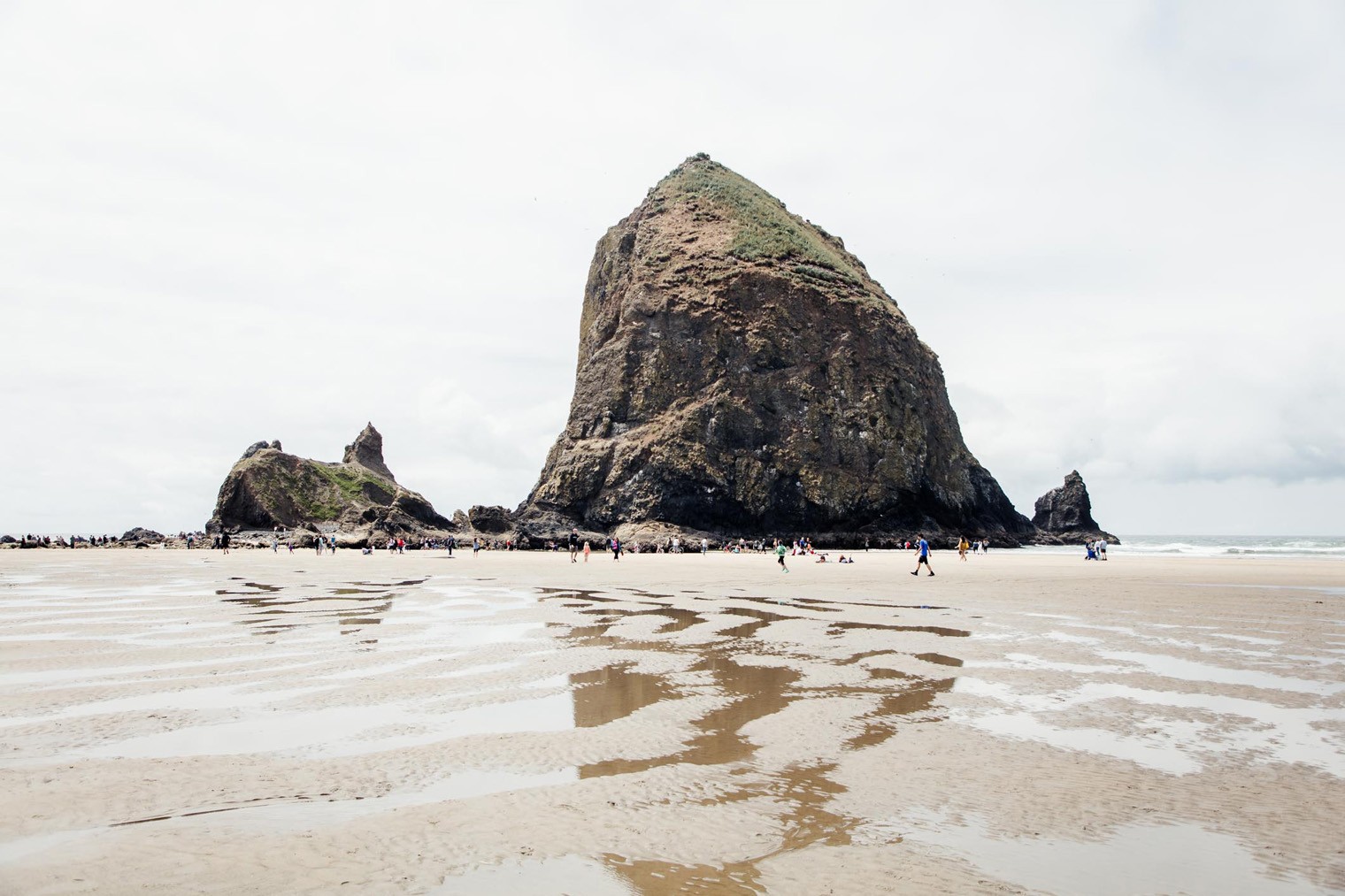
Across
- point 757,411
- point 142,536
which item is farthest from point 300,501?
point 757,411

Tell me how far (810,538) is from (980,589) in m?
51.7

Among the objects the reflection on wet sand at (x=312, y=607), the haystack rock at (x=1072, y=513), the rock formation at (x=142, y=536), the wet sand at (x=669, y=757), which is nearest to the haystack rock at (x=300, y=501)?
the rock formation at (x=142, y=536)

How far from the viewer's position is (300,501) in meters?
103

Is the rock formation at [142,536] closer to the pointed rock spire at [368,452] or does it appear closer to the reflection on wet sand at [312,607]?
the pointed rock spire at [368,452]

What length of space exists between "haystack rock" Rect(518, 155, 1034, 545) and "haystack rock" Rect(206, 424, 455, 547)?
14.1 metres

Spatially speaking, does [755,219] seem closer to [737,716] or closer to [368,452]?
[368,452]

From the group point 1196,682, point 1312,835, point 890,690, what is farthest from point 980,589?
point 1312,835

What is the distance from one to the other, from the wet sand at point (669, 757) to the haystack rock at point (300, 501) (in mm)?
73379

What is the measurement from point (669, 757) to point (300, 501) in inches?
4247

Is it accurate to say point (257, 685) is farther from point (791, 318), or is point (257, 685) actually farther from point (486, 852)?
point (791, 318)

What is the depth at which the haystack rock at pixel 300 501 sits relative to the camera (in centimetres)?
8931

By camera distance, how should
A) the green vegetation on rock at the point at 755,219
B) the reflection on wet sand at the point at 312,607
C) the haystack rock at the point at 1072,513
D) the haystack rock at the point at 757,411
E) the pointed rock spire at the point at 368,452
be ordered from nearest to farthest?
1. the reflection on wet sand at the point at 312,607
2. the haystack rock at the point at 757,411
3. the green vegetation on rock at the point at 755,219
4. the haystack rock at the point at 1072,513
5. the pointed rock spire at the point at 368,452

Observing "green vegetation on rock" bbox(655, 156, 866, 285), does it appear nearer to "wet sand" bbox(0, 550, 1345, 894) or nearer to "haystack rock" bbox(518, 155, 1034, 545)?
"haystack rock" bbox(518, 155, 1034, 545)

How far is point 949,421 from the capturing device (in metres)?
96.4
